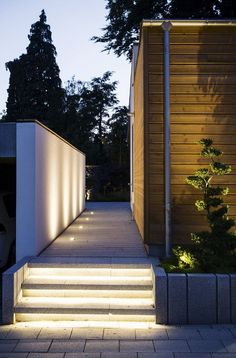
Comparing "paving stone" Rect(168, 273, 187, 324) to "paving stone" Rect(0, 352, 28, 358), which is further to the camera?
"paving stone" Rect(168, 273, 187, 324)

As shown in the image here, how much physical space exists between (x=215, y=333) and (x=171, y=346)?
0.67 meters

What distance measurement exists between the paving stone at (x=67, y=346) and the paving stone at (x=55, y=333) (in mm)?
176

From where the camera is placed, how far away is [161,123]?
22.7 feet

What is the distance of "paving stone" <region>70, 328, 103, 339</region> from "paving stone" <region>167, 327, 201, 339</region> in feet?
2.57

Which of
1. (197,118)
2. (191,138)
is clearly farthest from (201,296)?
(197,118)

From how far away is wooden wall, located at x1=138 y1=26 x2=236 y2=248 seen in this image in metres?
6.84

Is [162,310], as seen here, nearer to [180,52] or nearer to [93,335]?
[93,335]

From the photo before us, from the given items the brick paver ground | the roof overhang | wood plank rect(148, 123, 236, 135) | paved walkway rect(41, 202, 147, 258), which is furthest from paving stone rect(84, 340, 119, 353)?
the roof overhang

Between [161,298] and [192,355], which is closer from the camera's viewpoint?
[192,355]

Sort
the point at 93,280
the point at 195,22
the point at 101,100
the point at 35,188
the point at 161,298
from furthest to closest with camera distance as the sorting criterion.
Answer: the point at 101,100 < the point at 195,22 < the point at 35,188 < the point at 93,280 < the point at 161,298

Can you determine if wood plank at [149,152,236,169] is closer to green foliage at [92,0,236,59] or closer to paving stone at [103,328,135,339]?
paving stone at [103,328,135,339]

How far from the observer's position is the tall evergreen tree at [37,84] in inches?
1266

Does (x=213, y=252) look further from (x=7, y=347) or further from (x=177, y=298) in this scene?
(x=7, y=347)

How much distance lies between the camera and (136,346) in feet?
14.3
